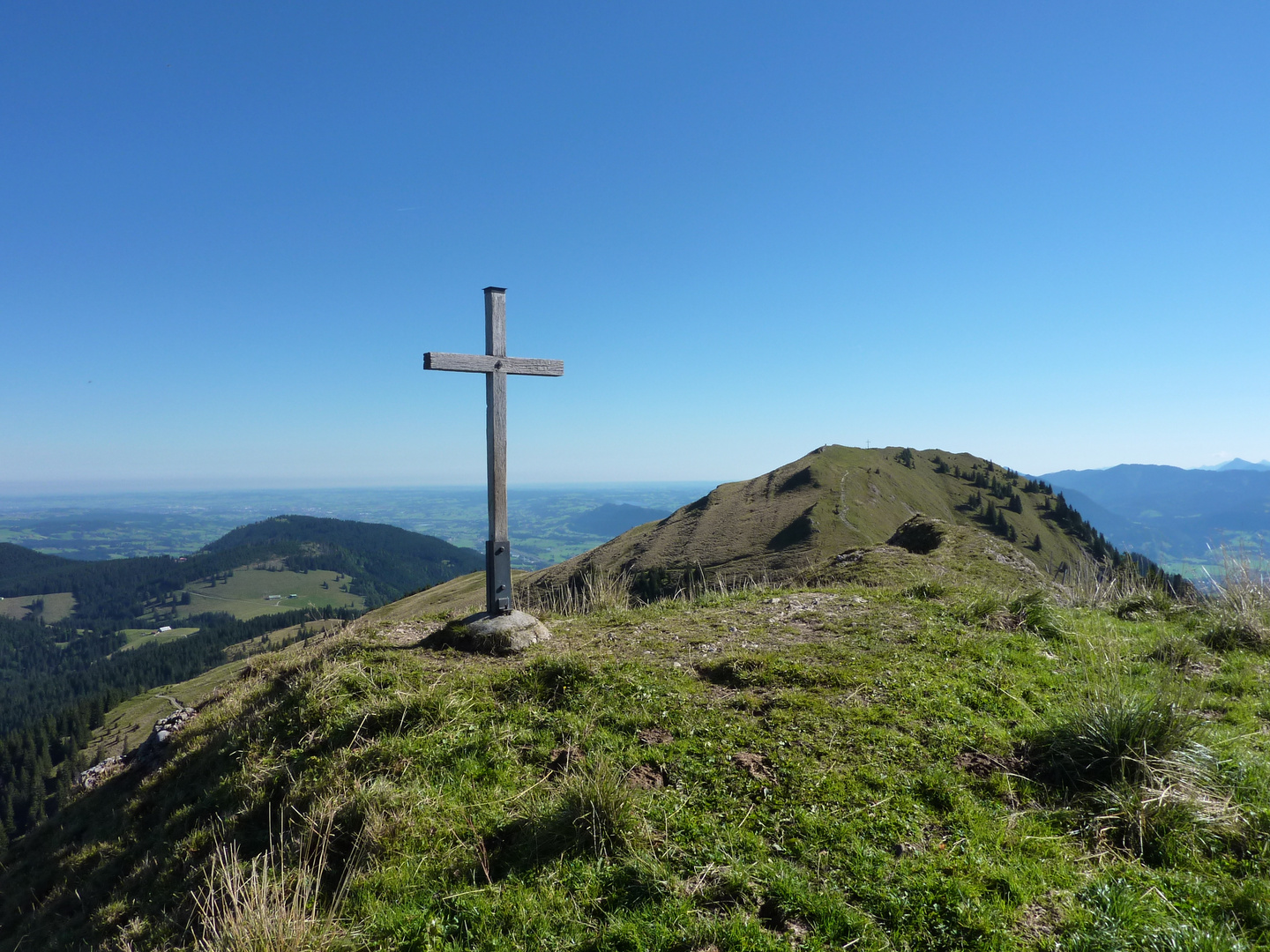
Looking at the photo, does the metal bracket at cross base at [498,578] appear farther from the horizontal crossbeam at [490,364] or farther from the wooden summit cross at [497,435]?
the horizontal crossbeam at [490,364]

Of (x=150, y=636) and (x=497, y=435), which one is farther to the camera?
(x=150, y=636)

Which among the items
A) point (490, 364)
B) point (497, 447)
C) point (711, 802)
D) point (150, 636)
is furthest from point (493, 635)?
point (150, 636)

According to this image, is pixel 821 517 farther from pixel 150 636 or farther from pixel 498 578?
pixel 150 636

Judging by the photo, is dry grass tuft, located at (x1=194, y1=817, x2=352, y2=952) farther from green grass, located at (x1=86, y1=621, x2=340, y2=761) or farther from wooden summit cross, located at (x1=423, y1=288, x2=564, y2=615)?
green grass, located at (x1=86, y1=621, x2=340, y2=761)

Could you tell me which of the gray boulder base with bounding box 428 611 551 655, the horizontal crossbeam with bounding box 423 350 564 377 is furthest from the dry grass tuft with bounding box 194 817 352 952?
the horizontal crossbeam with bounding box 423 350 564 377

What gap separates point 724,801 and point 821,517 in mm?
59317

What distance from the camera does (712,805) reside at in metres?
4.59

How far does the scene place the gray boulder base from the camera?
8.31 metres

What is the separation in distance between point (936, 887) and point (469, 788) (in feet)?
11.8

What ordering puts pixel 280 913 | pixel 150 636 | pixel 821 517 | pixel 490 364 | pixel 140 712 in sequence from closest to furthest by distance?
pixel 280 913 → pixel 490 364 → pixel 821 517 → pixel 140 712 → pixel 150 636

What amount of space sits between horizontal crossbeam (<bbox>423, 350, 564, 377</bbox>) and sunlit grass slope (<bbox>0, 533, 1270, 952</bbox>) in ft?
13.7

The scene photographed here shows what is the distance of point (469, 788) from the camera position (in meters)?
4.99

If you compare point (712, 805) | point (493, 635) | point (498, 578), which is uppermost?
point (498, 578)

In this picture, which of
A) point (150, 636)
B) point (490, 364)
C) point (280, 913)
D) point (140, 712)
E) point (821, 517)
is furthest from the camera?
point (150, 636)
